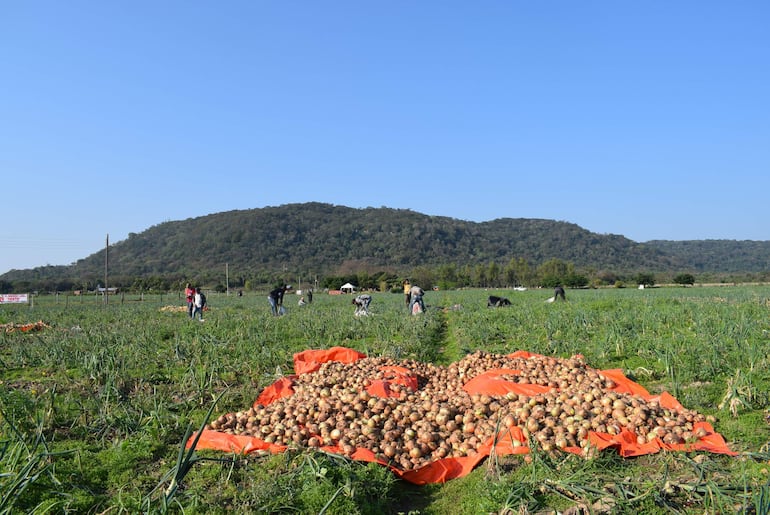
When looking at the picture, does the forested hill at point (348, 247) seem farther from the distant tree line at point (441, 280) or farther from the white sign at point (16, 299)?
the white sign at point (16, 299)

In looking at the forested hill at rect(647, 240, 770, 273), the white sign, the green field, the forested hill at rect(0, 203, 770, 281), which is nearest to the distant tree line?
the forested hill at rect(0, 203, 770, 281)

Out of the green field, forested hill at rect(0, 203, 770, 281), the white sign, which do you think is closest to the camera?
the green field

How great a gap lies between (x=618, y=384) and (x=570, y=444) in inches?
91.5

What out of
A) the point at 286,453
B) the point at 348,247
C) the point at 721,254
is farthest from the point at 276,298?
the point at 721,254

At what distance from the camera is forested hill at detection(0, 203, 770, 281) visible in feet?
320

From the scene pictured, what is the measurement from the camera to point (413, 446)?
180 inches

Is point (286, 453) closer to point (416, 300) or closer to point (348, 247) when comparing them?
point (416, 300)

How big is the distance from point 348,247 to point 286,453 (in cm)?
10789

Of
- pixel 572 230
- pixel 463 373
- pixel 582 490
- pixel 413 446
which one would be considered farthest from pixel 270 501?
pixel 572 230

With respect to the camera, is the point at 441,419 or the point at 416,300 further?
the point at 416,300

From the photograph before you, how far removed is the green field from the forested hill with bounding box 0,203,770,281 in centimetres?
7946

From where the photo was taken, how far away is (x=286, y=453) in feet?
13.6

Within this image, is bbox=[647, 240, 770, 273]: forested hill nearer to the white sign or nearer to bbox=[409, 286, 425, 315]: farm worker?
bbox=[409, 286, 425, 315]: farm worker

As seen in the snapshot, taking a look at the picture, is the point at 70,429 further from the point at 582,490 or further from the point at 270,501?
A: the point at 582,490
